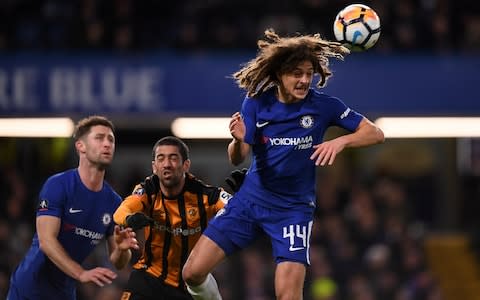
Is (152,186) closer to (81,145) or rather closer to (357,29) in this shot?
(81,145)

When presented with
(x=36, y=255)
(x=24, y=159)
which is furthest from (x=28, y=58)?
(x=36, y=255)

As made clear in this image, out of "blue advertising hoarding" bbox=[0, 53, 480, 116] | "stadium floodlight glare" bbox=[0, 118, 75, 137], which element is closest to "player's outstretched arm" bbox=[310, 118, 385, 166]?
"blue advertising hoarding" bbox=[0, 53, 480, 116]

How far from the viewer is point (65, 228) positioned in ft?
29.0

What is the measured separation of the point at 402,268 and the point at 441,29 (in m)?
3.42

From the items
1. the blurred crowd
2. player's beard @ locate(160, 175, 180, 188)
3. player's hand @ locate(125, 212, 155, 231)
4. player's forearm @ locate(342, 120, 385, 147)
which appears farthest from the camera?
the blurred crowd

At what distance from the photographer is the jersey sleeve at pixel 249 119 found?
8281 millimetres

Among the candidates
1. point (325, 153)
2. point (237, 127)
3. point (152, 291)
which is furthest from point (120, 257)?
point (325, 153)

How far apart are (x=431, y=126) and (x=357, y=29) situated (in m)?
Result: 8.79

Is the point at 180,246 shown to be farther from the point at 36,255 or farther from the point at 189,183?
the point at 36,255

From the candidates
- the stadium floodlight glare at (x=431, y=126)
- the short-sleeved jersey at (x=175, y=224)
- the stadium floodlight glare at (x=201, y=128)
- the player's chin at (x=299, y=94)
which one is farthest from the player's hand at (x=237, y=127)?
the stadium floodlight glare at (x=431, y=126)

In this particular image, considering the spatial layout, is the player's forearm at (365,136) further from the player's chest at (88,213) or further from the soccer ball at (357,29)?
the player's chest at (88,213)

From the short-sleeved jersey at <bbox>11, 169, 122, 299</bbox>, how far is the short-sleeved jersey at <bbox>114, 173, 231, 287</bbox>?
14.7 inches

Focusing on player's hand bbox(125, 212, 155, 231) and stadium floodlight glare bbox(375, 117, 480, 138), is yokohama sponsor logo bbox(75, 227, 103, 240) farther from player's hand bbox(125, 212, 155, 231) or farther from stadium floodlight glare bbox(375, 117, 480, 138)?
stadium floodlight glare bbox(375, 117, 480, 138)

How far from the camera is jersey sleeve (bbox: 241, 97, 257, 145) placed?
8281 millimetres
